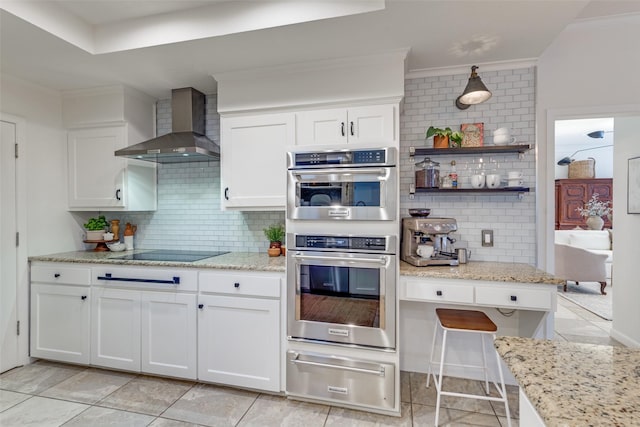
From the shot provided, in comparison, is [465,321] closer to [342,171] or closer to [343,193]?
[343,193]

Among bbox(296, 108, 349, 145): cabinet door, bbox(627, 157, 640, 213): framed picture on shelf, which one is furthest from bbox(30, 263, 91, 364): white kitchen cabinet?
bbox(627, 157, 640, 213): framed picture on shelf

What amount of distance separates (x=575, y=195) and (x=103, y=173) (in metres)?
8.83

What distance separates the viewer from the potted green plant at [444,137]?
94.6 inches

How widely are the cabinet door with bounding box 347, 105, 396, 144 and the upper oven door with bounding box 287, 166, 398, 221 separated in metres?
0.40

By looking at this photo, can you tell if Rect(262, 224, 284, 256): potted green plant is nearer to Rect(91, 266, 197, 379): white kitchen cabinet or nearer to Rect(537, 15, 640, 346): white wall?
Rect(91, 266, 197, 379): white kitchen cabinet

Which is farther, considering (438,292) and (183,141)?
(183,141)

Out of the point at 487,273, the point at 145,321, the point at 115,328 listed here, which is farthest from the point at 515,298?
the point at 115,328

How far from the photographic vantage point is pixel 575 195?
23.4ft

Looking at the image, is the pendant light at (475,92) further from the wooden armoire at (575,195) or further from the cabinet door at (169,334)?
the wooden armoire at (575,195)

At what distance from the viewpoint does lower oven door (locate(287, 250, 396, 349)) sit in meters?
1.98

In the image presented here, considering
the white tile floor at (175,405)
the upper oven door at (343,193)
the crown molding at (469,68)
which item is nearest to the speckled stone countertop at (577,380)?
the upper oven door at (343,193)

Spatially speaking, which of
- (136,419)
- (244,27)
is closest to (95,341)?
(136,419)

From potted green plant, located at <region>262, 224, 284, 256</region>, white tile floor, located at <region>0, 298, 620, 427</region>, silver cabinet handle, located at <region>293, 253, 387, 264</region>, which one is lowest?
white tile floor, located at <region>0, 298, 620, 427</region>

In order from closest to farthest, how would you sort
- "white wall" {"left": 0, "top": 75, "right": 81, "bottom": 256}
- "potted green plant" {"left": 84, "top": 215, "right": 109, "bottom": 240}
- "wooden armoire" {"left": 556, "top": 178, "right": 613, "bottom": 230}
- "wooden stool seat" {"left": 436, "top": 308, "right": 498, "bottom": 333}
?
"wooden stool seat" {"left": 436, "top": 308, "right": 498, "bottom": 333} < "white wall" {"left": 0, "top": 75, "right": 81, "bottom": 256} < "potted green plant" {"left": 84, "top": 215, "right": 109, "bottom": 240} < "wooden armoire" {"left": 556, "top": 178, "right": 613, "bottom": 230}
